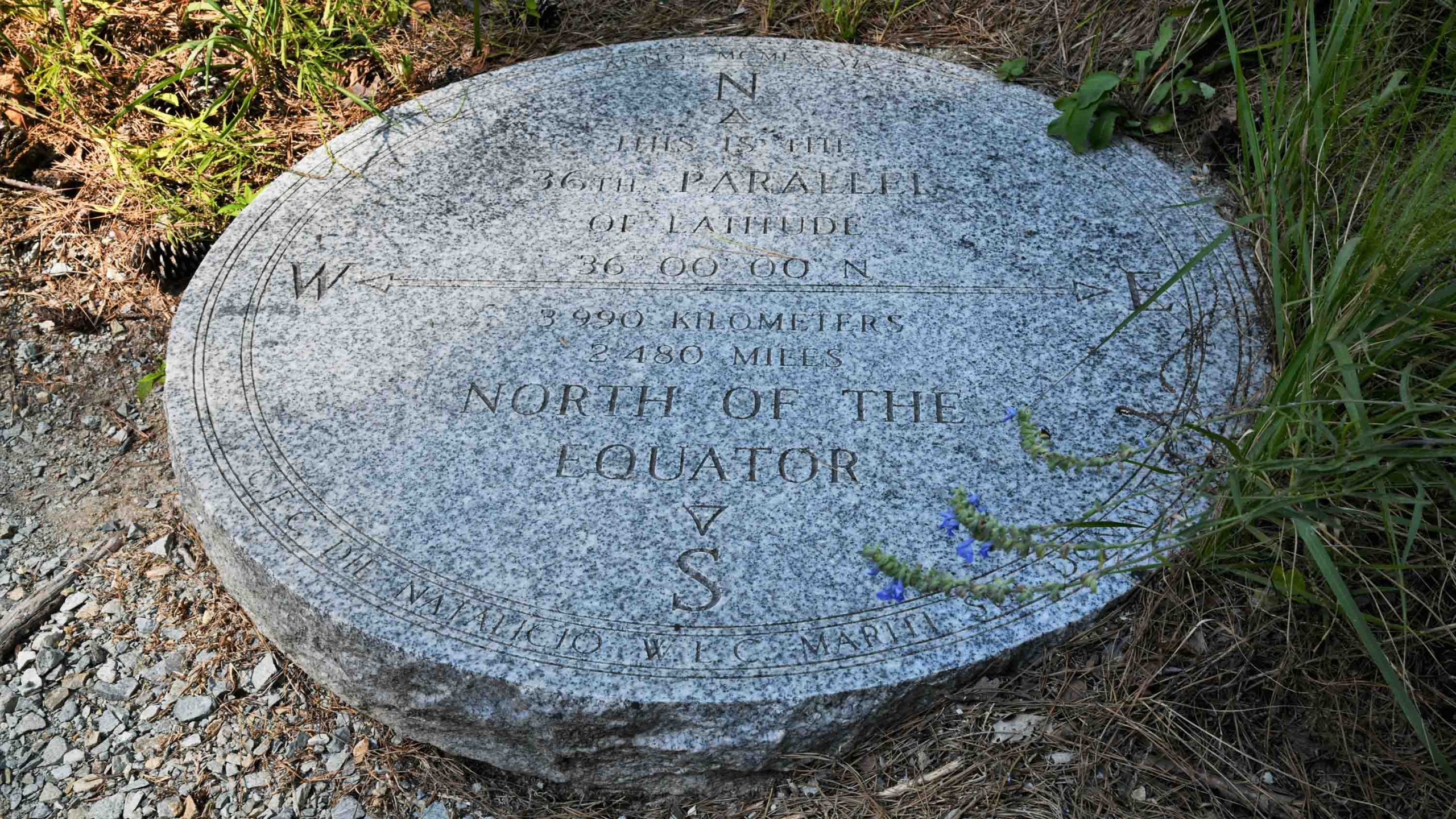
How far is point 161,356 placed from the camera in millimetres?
3244

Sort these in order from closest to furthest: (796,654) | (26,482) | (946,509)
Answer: (796,654), (946,509), (26,482)

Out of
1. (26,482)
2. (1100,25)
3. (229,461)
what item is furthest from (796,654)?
(1100,25)

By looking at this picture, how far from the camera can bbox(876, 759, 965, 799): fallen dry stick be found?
6.82ft

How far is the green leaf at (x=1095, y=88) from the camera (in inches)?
120

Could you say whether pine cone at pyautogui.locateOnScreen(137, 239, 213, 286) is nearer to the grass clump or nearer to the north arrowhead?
the north arrowhead

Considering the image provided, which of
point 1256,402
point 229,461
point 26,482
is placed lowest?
point 26,482

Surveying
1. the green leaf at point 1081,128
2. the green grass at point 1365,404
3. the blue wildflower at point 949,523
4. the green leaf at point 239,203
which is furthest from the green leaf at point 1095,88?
the green leaf at point 239,203

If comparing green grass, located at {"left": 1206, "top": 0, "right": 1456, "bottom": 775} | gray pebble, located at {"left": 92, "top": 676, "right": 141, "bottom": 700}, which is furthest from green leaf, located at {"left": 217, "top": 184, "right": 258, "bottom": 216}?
green grass, located at {"left": 1206, "top": 0, "right": 1456, "bottom": 775}

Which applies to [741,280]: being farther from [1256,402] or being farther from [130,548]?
[130,548]

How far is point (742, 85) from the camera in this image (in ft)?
11.1

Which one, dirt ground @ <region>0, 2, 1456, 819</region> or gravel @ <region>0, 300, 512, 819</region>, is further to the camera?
gravel @ <region>0, 300, 512, 819</region>

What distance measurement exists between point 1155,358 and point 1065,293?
265 millimetres

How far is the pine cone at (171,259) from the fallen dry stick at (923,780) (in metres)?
2.42

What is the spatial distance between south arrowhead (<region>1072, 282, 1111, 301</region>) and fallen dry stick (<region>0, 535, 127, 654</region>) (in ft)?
7.61
